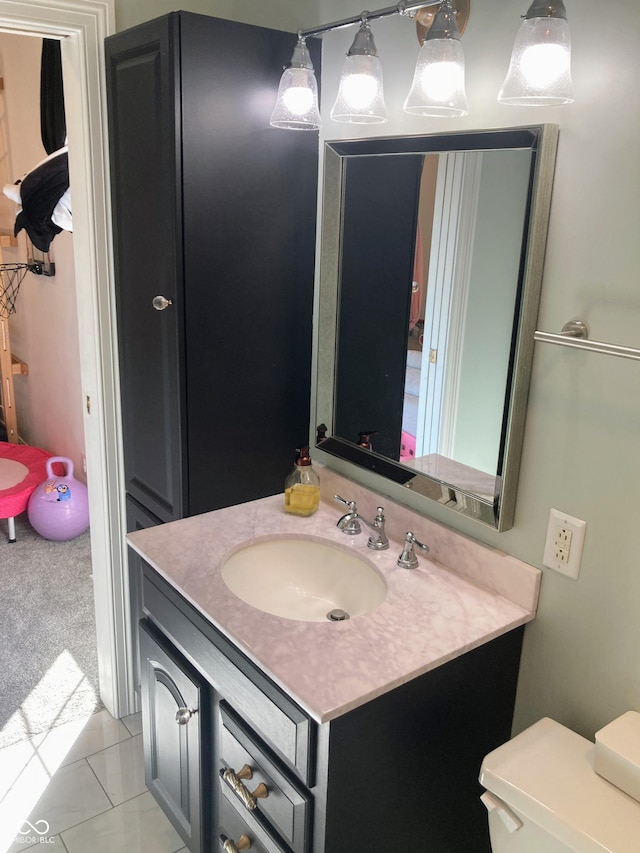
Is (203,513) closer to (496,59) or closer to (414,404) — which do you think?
(414,404)

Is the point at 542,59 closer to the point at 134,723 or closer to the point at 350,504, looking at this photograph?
the point at 350,504

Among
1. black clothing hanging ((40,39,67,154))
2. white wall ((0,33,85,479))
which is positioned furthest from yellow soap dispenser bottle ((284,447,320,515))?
white wall ((0,33,85,479))

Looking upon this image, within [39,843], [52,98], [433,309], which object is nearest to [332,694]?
[433,309]

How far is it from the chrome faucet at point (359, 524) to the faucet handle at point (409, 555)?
0.08 metres

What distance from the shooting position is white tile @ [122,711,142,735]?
7.30 ft

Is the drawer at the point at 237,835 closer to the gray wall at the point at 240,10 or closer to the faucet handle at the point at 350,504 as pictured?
the faucet handle at the point at 350,504

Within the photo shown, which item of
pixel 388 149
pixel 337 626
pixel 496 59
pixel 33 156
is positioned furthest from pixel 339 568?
pixel 33 156

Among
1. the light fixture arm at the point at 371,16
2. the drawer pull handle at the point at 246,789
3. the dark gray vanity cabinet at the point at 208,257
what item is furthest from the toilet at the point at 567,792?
the light fixture arm at the point at 371,16

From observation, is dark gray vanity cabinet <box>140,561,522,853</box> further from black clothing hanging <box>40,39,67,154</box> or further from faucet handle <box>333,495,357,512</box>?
black clothing hanging <box>40,39,67,154</box>

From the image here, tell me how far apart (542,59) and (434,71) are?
201mm

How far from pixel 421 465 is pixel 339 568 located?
11.2 inches

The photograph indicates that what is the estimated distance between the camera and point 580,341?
1.12 m

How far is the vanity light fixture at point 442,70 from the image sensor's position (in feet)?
4.00

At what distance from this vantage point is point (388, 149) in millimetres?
1539
